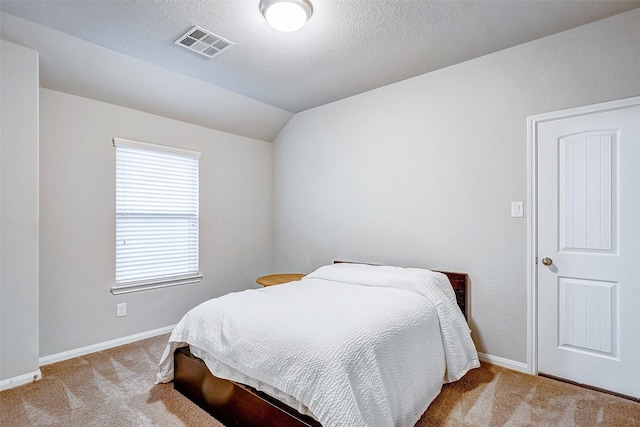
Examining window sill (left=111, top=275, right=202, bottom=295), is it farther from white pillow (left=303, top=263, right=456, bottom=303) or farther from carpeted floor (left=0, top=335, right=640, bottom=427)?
white pillow (left=303, top=263, right=456, bottom=303)

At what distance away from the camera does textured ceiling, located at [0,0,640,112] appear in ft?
6.56

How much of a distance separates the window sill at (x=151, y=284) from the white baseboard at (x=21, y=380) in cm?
80

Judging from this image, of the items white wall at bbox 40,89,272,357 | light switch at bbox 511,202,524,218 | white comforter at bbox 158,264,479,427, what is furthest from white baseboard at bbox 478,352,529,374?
white wall at bbox 40,89,272,357

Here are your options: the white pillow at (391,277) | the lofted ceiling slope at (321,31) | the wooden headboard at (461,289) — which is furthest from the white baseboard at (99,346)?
the wooden headboard at (461,289)

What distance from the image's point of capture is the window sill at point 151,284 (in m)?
3.01

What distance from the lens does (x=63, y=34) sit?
229cm

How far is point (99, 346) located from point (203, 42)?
2767 mm

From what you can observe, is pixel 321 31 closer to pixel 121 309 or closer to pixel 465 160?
pixel 465 160

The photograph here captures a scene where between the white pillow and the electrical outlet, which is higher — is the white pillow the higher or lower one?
the higher one

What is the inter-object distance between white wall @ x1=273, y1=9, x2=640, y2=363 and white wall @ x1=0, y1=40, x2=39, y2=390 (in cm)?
259

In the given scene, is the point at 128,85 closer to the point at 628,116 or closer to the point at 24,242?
the point at 24,242

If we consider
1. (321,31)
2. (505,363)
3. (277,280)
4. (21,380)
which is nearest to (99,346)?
(21,380)

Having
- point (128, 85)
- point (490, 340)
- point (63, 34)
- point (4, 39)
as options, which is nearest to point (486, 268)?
point (490, 340)

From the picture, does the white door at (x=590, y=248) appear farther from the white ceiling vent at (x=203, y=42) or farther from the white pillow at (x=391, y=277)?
the white ceiling vent at (x=203, y=42)
